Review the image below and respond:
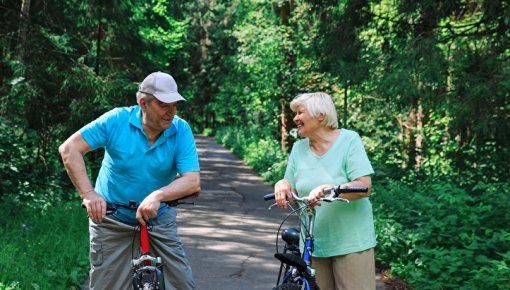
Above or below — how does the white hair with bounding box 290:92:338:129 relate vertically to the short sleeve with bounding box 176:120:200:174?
above

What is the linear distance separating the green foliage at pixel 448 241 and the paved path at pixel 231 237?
720 mm

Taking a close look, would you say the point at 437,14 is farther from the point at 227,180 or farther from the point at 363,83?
the point at 227,180

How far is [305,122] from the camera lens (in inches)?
151

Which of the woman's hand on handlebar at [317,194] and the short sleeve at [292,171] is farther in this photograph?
the short sleeve at [292,171]

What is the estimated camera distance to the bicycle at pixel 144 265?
3.34 meters

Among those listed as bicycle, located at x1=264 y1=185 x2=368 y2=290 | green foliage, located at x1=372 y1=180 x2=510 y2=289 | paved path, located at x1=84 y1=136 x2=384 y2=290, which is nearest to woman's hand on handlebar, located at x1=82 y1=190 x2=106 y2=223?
bicycle, located at x1=264 y1=185 x2=368 y2=290

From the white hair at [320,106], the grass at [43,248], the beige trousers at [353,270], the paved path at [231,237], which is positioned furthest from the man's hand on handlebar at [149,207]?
the paved path at [231,237]

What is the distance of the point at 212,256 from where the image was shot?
861 centimetres

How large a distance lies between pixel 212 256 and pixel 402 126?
33.6 ft

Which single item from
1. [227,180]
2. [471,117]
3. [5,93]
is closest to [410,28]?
[471,117]

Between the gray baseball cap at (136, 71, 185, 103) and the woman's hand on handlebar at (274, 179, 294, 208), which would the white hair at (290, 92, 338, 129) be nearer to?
the woman's hand on handlebar at (274, 179, 294, 208)

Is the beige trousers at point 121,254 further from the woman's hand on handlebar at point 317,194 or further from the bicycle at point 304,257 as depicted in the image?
the woman's hand on handlebar at point 317,194

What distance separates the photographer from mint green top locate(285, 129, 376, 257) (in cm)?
380

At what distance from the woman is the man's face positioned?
824mm
